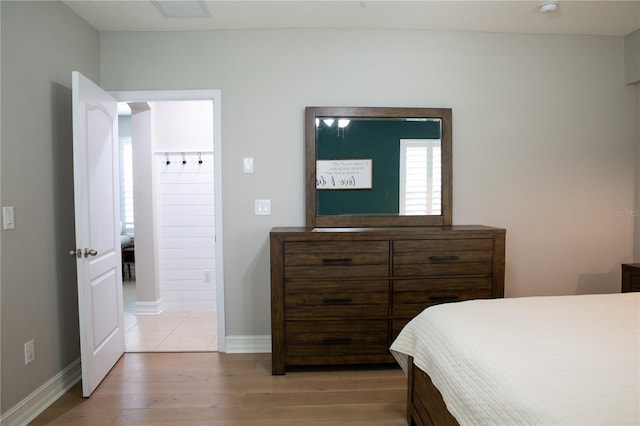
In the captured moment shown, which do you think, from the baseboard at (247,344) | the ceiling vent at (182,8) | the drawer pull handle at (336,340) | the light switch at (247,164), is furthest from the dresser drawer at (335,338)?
the ceiling vent at (182,8)

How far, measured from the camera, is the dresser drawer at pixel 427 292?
8.58 feet

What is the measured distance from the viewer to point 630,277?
9.16 feet

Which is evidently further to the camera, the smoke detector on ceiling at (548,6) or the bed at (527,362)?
the smoke detector on ceiling at (548,6)

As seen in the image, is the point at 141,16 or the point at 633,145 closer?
the point at 141,16

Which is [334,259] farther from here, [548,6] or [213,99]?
[548,6]

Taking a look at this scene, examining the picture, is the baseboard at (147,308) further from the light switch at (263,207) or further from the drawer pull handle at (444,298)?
the drawer pull handle at (444,298)

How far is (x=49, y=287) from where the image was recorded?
234cm

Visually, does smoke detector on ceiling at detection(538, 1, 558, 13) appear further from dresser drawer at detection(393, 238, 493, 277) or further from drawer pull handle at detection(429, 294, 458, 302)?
drawer pull handle at detection(429, 294, 458, 302)

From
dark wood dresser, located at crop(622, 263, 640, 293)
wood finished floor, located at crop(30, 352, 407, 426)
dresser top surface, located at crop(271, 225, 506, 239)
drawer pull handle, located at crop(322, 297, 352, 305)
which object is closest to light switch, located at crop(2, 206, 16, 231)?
wood finished floor, located at crop(30, 352, 407, 426)

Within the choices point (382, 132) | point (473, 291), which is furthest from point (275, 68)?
point (473, 291)

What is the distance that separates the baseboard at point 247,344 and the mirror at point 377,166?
104 centimetres

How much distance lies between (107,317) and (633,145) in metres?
Result: 4.33

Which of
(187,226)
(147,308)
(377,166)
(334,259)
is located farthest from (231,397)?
(187,226)

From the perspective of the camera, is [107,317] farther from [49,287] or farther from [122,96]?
[122,96]
